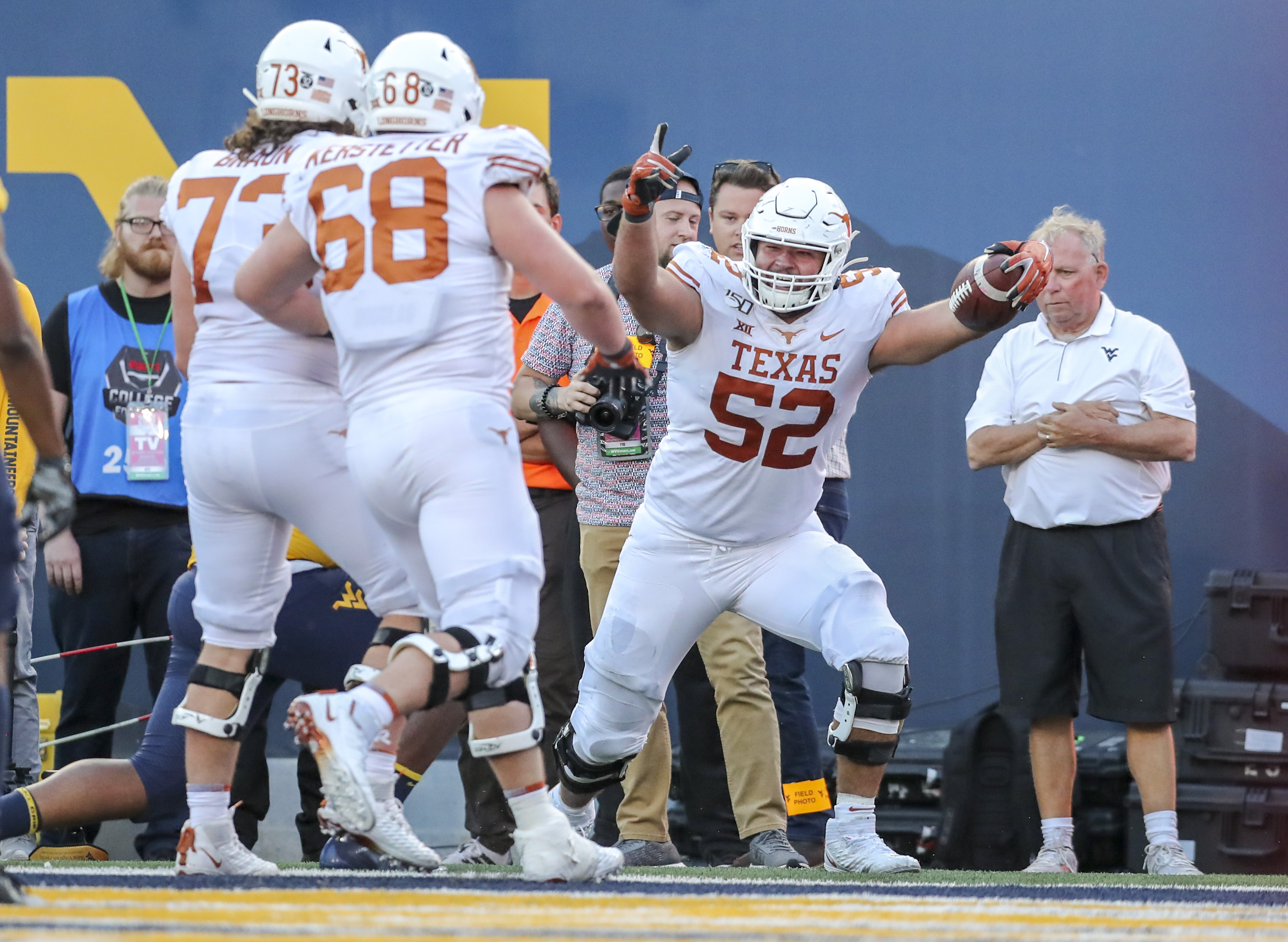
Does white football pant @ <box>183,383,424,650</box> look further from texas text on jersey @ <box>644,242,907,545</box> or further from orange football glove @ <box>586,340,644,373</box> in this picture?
texas text on jersey @ <box>644,242,907,545</box>

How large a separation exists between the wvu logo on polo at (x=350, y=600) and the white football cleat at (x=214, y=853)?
76cm

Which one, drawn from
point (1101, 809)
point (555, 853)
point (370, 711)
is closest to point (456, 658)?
point (370, 711)

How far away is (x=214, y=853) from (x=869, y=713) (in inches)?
58.7

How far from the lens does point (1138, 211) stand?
5383 mm

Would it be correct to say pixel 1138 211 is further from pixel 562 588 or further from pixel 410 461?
pixel 410 461

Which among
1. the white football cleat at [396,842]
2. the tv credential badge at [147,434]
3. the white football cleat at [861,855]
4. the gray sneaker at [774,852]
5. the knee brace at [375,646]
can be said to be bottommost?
the gray sneaker at [774,852]

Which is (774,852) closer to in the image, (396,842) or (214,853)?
(396,842)

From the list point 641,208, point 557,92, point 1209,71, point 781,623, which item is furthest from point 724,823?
point 1209,71

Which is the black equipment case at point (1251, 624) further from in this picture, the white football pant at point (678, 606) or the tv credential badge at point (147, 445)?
the tv credential badge at point (147, 445)

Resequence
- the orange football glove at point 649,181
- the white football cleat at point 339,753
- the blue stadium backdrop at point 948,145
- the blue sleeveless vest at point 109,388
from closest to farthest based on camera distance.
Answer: the white football cleat at point 339,753 < the orange football glove at point 649,181 < the blue sleeveless vest at point 109,388 < the blue stadium backdrop at point 948,145

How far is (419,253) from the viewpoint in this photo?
3.13 meters

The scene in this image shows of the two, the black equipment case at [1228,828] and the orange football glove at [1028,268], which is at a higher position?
the orange football glove at [1028,268]

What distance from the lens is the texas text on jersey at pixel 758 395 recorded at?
3.96 meters

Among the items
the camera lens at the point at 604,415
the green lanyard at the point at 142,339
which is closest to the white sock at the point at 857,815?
the camera lens at the point at 604,415
